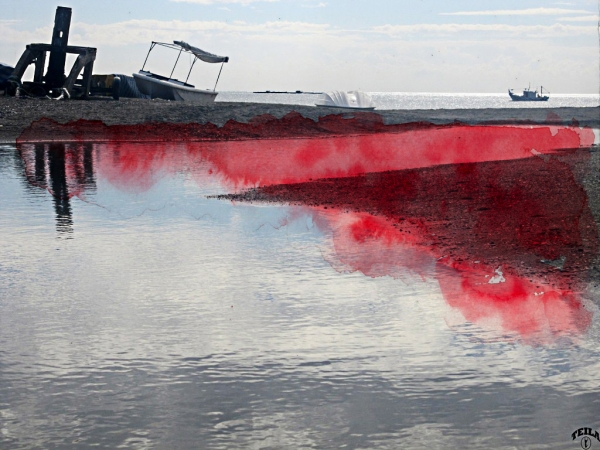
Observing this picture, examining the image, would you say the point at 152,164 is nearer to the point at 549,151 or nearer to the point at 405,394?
the point at 549,151

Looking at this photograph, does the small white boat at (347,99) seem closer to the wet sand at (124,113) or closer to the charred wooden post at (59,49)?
the wet sand at (124,113)

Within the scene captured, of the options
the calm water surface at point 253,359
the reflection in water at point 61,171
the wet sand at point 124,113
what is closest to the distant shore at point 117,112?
the wet sand at point 124,113

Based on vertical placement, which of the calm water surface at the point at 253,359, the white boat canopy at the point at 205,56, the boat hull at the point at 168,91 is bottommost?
the calm water surface at the point at 253,359

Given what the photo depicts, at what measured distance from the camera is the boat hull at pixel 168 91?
5562 cm

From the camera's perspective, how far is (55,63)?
4422cm

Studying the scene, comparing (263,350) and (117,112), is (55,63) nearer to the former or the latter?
(117,112)

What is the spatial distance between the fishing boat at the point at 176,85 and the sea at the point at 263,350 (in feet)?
145

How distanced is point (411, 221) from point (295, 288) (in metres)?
4.91

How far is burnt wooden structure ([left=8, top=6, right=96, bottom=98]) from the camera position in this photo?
43250 millimetres

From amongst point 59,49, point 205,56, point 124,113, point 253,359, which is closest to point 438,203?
point 253,359

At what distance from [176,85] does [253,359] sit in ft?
167

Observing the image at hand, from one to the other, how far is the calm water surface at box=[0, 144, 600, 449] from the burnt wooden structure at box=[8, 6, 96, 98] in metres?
34.9

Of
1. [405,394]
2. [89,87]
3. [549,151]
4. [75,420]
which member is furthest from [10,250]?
[89,87]

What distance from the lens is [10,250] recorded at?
1020 centimetres
